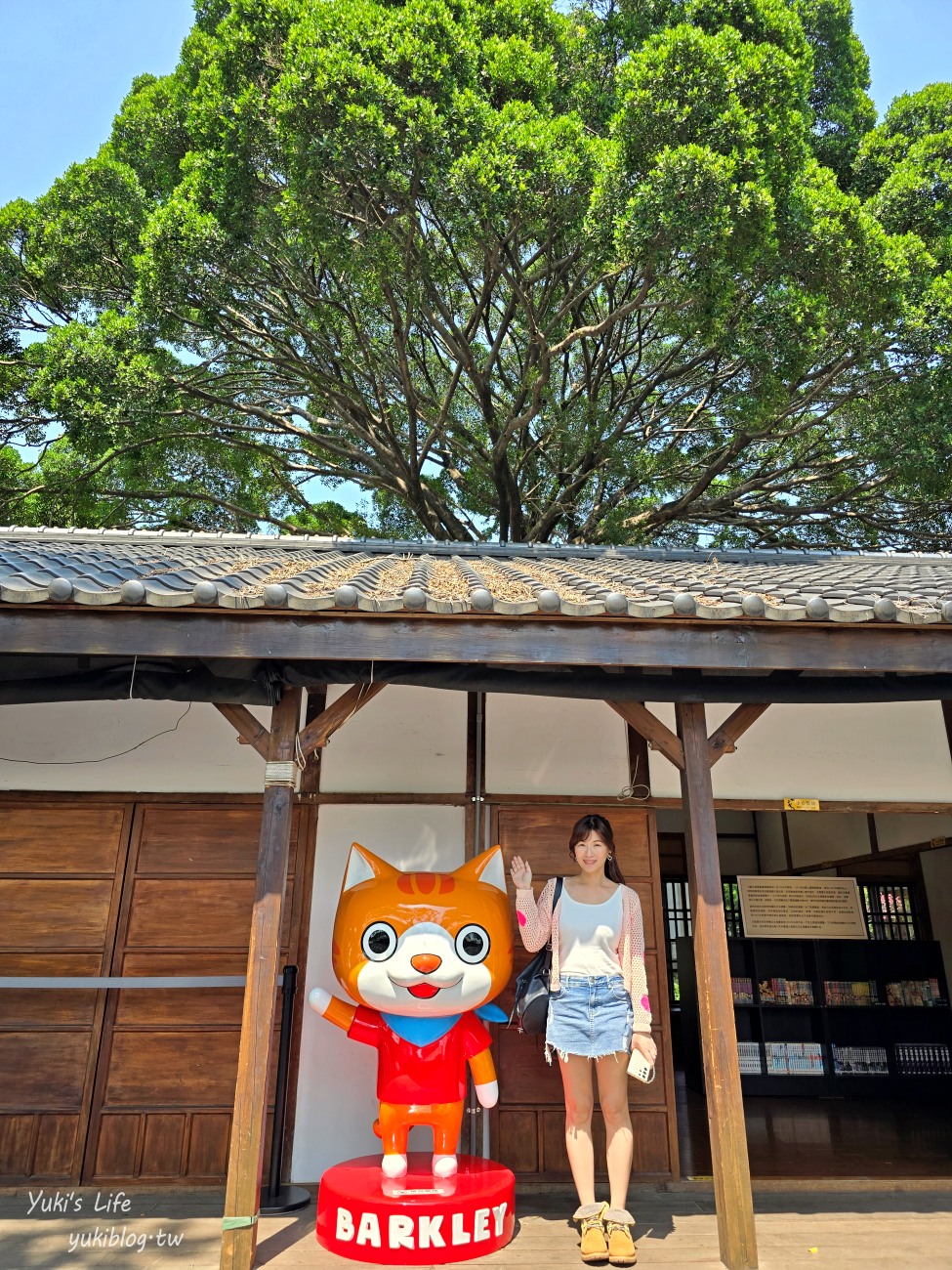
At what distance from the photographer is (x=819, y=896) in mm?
8961

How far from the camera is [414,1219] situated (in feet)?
12.0

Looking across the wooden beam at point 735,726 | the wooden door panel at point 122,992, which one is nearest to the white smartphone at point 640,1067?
the wooden beam at point 735,726

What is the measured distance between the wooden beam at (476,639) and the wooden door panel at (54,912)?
86.7 inches

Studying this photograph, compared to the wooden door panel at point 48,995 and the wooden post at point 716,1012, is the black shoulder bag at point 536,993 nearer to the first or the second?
the wooden post at point 716,1012

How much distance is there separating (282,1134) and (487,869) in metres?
1.93

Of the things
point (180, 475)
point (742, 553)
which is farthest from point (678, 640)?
point (180, 475)

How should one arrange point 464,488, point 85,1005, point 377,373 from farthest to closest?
point 464,488 < point 377,373 < point 85,1005

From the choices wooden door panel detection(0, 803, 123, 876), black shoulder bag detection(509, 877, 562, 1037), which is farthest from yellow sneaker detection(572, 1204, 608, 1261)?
wooden door panel detection(0, 803, 123, 876)

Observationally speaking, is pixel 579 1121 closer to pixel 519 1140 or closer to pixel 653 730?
pixel 519 1140

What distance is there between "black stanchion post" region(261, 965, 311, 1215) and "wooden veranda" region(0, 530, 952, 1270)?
2.54ft

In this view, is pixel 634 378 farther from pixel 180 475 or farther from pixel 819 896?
pixel 819 896

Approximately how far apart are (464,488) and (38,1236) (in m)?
11.4

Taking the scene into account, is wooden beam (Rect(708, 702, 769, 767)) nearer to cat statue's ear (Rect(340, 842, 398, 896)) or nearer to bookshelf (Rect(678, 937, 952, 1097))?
cat statue's ear (Rect(340, 842, 398, 896))

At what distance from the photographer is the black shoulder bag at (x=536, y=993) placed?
416 centimetres
